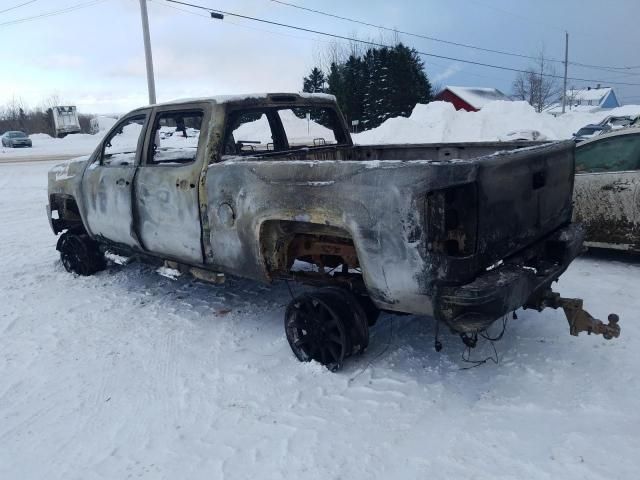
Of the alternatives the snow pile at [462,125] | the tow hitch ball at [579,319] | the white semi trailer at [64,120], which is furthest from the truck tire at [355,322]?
the white semi trailer at [64,120]

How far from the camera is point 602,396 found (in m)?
3.36

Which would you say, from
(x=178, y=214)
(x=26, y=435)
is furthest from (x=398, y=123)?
(x=26, y=435)

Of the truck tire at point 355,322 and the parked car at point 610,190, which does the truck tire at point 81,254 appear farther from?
the parked car at point 610,190

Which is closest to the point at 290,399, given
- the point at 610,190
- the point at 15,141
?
the point at 610,190

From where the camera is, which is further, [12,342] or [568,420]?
[12,342]

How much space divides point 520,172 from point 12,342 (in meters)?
4.27

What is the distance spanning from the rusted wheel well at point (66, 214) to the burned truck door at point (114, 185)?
681 millimetres

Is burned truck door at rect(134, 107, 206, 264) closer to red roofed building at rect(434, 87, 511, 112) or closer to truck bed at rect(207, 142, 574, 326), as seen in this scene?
truck bed at rect(207, 142, 574, 326)

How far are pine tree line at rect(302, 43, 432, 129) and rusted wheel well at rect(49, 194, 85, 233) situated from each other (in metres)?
35.0

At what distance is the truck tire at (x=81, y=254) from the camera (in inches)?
252

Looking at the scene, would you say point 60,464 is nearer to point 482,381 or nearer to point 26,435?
point 26,435

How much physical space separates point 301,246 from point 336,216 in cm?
71

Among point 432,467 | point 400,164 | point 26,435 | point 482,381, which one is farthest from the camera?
point 482,381

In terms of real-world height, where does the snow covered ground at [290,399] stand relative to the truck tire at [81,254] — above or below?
below
